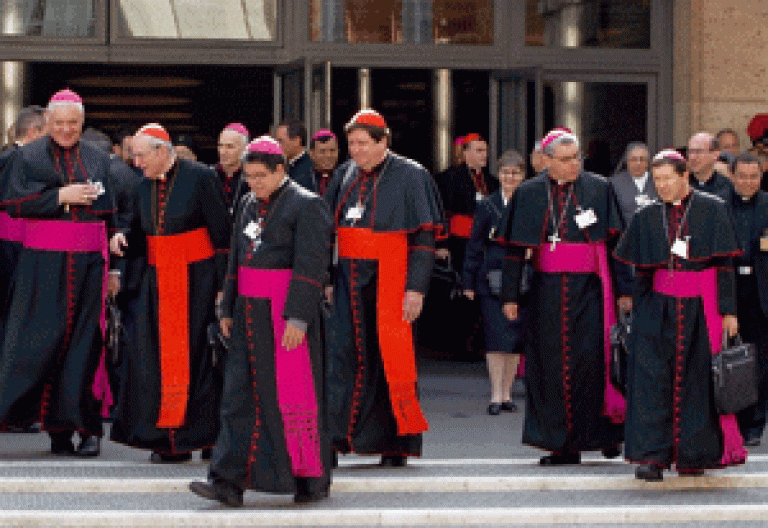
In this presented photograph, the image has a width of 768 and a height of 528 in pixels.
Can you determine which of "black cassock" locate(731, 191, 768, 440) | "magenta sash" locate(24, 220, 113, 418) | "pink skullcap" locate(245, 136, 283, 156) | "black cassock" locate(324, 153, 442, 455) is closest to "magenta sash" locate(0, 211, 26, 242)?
"magenta sash" locate(24, 220, 113, 418)

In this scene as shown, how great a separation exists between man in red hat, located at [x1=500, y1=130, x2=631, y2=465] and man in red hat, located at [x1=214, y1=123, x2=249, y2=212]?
6.27 feet

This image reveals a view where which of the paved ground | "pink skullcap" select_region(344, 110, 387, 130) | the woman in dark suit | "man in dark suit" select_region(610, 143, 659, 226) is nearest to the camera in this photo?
the paved ground

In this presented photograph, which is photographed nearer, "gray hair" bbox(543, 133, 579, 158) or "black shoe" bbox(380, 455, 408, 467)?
"black shoe" bbox(380, 455, 408, 467)

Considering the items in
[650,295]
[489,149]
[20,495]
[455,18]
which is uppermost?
[455,18]

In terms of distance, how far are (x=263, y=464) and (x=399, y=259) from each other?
1.79 metres

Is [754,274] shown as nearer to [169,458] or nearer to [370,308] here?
[370,308]

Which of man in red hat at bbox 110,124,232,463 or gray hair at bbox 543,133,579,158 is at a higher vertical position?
gray hair at bbox 543,133,579,158

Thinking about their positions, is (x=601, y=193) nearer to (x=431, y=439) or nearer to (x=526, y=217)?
(x=526, y=217)

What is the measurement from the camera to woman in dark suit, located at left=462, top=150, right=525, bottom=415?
40.5 ft

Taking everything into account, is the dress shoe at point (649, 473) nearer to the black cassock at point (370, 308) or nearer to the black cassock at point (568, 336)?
the black cassock at point (568, 336)

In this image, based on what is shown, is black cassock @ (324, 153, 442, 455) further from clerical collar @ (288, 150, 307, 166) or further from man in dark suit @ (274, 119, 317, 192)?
clerical collar @ (288, 150, 307, 166)

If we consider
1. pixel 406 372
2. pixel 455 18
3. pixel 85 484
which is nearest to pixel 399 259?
pixel 406 372

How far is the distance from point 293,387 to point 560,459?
6.64 feet

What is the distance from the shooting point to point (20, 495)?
8852 mm
